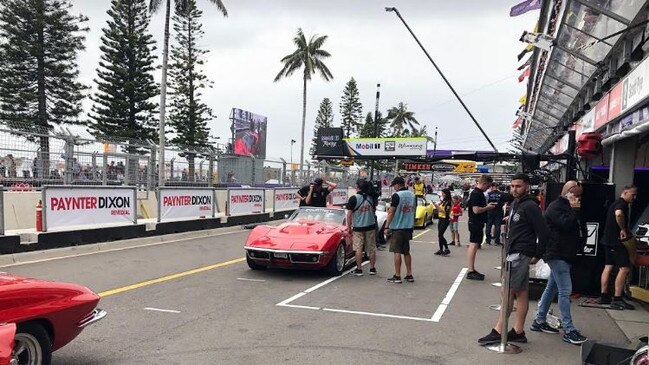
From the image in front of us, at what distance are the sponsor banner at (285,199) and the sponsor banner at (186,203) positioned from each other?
4.97m

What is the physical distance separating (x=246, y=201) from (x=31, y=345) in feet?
48.9

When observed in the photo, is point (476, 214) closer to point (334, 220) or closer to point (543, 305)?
point (334, 220)

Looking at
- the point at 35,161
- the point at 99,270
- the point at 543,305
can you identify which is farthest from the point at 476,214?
the point at 35,161

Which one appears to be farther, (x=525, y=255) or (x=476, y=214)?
(x=476, y=214)

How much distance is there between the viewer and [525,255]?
225 inches

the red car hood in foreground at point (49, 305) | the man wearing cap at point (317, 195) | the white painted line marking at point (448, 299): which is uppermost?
the man wearing cap at point (317, 195)

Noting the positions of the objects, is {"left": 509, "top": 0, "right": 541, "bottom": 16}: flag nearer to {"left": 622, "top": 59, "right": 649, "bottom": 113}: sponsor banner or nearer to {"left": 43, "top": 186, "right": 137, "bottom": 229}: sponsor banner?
{"left": 622, "top": 59, "right": 649, "bottom": 113}: sponsor banner

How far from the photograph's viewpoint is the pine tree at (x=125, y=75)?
142ft

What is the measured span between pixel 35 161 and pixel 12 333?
34.9 feet

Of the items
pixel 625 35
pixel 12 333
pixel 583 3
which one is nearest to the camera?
pixel 12 333

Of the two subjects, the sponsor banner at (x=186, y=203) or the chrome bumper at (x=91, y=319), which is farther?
the sponsor banner at (x=186, y=203)

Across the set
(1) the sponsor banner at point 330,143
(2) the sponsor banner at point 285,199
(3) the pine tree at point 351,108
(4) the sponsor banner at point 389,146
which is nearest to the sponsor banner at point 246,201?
(2) the sponsor banner at point 285,199

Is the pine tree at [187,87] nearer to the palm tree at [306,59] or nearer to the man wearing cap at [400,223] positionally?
the palm tree at [306,59]

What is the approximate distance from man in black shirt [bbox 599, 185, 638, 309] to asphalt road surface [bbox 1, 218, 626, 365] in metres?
0.46
